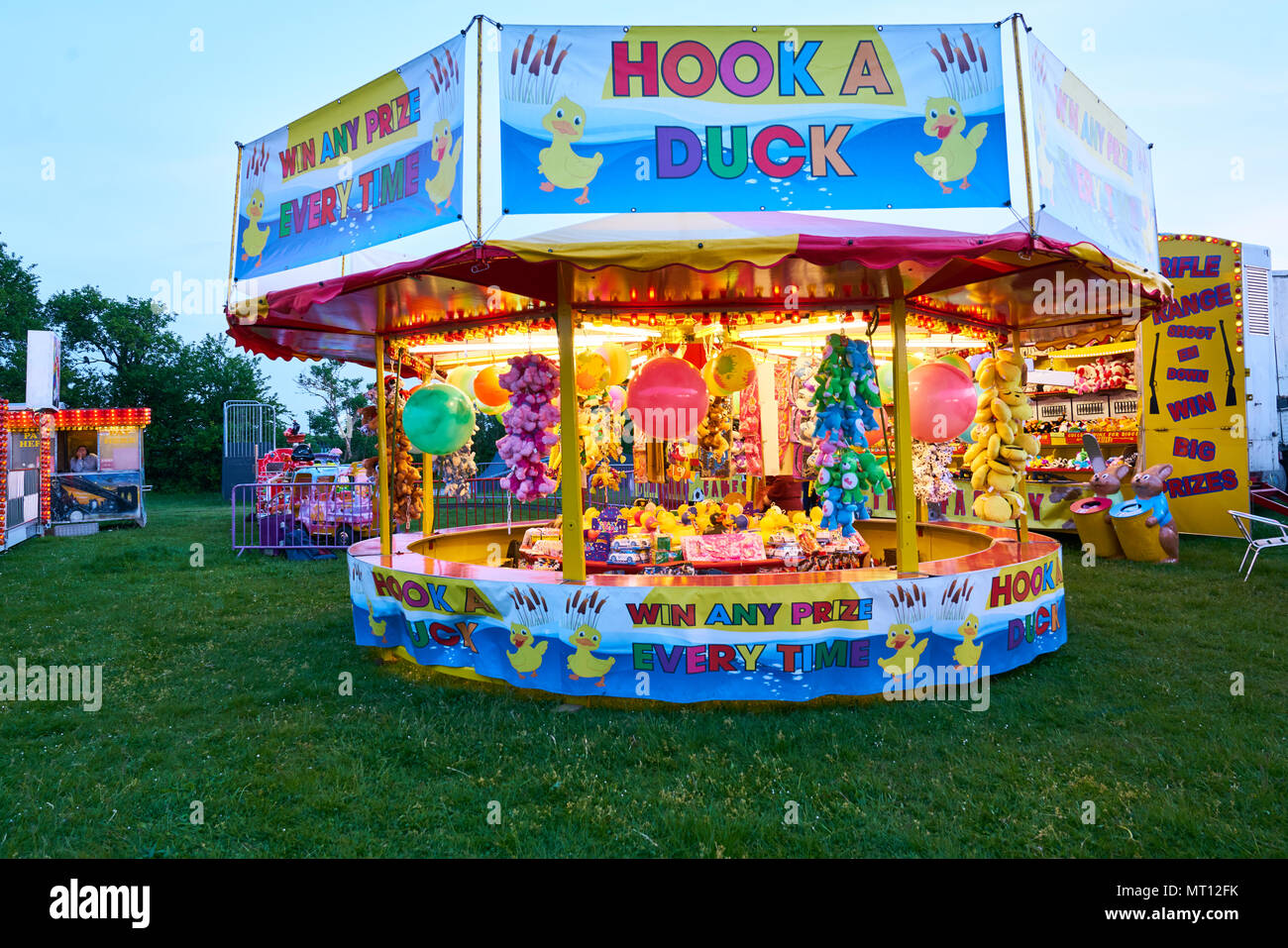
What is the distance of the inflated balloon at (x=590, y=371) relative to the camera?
7.41m

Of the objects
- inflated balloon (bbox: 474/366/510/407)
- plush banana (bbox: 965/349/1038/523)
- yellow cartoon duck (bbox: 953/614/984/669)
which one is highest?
inflated balloon (bbox: 474/366/510/407)

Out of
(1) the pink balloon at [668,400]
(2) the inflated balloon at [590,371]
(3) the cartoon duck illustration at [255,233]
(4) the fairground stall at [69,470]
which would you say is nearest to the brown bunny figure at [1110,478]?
(1) the pink balloon at [668,400]

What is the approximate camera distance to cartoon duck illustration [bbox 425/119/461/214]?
4.70m

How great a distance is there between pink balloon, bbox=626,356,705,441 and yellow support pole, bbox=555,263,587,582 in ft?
3.30

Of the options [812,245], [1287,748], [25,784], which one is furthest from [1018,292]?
[25,784]

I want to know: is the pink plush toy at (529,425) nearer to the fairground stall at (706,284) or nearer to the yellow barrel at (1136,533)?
the fairground stall at (706,284)

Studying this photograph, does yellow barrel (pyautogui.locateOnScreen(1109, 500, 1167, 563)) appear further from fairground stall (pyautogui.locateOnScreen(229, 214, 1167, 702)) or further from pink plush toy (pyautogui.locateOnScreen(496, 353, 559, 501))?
pink plush toy (pyautogui.locateOnScreen(496, 353, 559, 501))

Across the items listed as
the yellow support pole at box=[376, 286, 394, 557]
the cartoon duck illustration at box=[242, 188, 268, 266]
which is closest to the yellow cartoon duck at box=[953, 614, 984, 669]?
the yellow support pole at box=[376, 286, 394, 557]

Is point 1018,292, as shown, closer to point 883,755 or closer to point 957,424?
point 957,424

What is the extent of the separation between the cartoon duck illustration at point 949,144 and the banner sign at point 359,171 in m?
3.01

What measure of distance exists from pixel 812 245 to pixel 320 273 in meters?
3.59

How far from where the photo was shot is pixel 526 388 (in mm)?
5762

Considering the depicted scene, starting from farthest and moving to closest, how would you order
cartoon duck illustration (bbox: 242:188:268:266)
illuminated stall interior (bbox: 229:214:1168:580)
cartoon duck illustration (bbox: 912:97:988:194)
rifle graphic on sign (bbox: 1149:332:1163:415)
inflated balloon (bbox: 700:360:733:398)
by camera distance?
rifle graphic on sign (bbox: 1149:332:1163:415)
inflated balloon (bbox: 700:360:733:398)
cartoon duck illustration (bbox: 242:188:268:266)
cartoon duck illustration (bbox: 912:97:988:194)
illuminated stall interior (bbox: 229:214:1168:580)

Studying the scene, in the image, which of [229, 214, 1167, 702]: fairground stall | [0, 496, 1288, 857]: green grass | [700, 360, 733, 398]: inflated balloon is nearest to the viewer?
[0, 496, 1288, 857]: green grass
